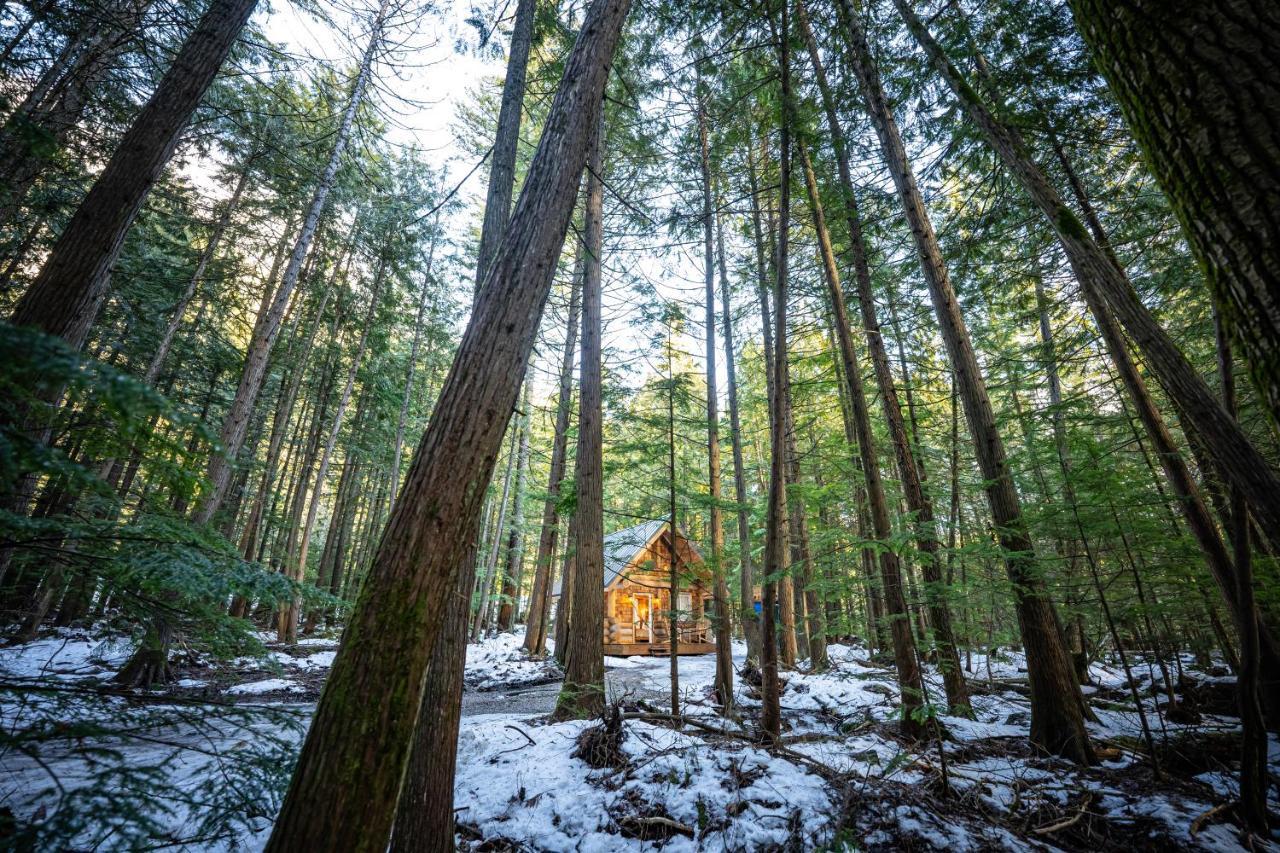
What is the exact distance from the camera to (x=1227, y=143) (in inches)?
49.9

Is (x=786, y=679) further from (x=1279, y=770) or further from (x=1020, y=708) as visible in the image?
(x=1279, y=770)

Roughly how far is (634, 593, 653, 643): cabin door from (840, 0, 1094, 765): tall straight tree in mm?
14075

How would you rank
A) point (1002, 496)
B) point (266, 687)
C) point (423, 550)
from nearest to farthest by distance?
point (423, 550)
point (1002, 496)
point (266, 687)

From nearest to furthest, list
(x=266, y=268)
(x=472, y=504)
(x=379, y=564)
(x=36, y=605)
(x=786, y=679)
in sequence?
(x=379, y=564) < (x=472, y=504) < (x=786, y=679) < (x=36, y=605) < (x=266, y=268)

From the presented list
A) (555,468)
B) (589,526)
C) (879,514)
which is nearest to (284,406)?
(555,468)

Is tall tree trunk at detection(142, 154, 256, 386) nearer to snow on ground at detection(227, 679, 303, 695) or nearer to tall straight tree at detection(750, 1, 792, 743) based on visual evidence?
snow on ground at detection(227, 679, 303, 695)

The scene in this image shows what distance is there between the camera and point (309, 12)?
23.0ft

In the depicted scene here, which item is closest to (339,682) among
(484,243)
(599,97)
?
(484,243)

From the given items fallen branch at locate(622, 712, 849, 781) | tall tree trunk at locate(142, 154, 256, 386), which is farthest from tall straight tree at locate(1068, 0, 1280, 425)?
tall tree trunk at locate(142, 154, 256, 386)

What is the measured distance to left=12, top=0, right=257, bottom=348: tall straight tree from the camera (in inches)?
138

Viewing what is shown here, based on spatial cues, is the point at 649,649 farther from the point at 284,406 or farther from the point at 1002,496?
the point at 284,406

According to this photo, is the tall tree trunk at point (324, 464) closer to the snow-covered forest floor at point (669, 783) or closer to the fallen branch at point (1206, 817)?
the snow-covered forest floor at point (669, 783)

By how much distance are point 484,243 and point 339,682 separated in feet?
11.3

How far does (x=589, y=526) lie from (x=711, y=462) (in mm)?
3655
